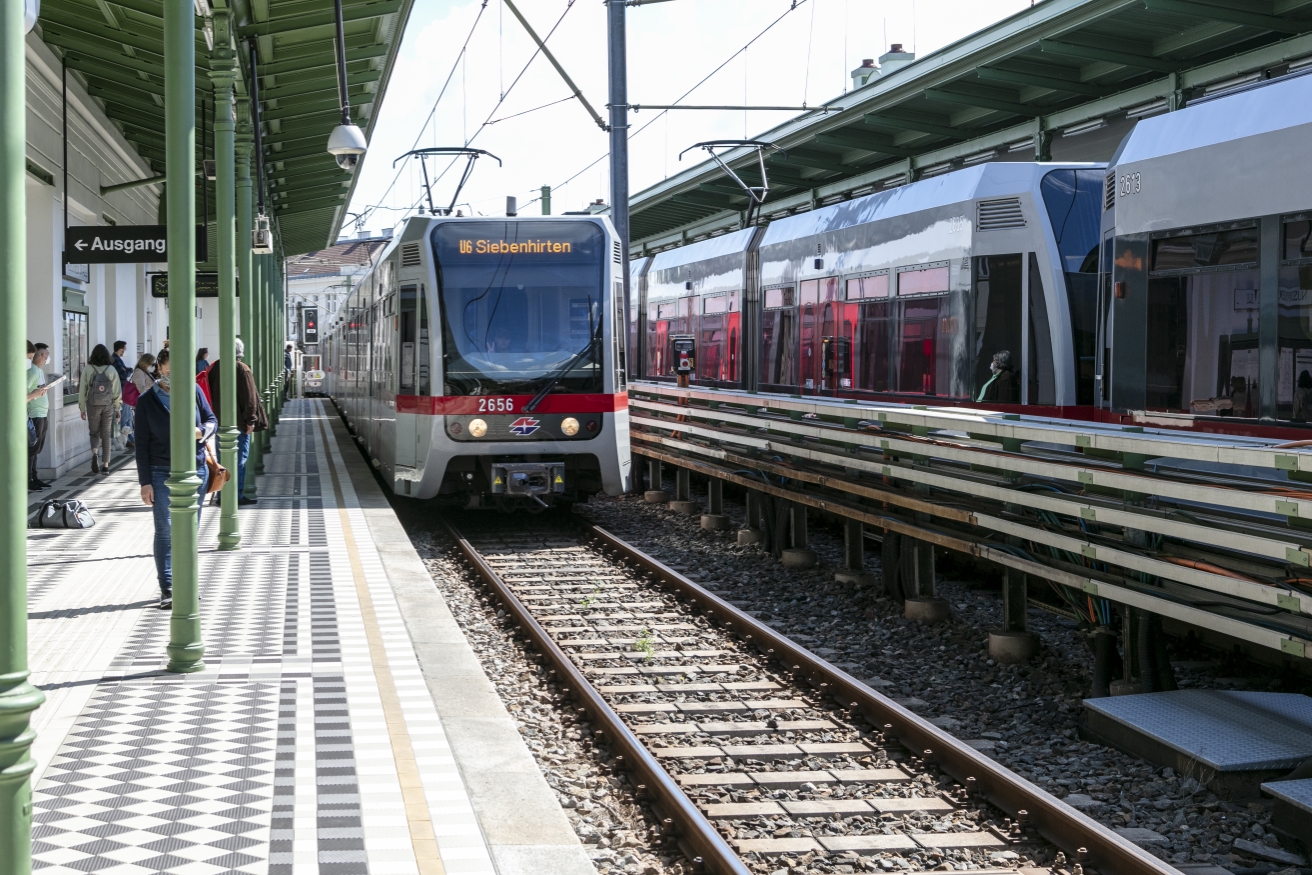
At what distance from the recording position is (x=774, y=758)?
22.4ft

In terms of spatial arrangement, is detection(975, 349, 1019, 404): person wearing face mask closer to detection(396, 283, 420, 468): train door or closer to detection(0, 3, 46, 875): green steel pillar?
detection(396, 283, 420, 468): train door

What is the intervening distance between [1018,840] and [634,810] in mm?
1573

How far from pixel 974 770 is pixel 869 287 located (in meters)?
9.76

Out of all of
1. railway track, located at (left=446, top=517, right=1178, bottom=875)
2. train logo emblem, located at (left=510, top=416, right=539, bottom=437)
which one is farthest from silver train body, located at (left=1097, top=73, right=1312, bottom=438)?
train logo emblem, located at (left=510, top=416, right=539, bottom=437)

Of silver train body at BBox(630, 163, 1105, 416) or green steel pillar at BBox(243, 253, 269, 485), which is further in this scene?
green steel pillar at BBox(243, 253, 269, 485)

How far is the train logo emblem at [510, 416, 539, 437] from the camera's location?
14477 mm

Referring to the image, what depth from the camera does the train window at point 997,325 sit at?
1277cm

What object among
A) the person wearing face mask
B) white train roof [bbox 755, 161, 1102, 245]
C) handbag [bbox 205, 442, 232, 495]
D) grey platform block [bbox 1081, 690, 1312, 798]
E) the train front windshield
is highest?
white train roof [bbox 755, 161, 1102, 245]

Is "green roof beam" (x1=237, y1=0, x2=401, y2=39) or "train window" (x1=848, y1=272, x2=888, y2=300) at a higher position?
"green roof beam" (x1=237, y1=0, x2=401, y2=39)

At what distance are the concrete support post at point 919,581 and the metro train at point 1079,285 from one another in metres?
1.86

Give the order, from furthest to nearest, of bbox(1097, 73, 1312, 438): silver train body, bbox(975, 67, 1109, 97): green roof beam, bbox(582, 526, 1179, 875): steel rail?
bbox(975, 67, 1109, 97): green roof beam → bbox(1097, 73, 1312, 438): silver train body → bbox(582, 526, 1179, 875): steel rail

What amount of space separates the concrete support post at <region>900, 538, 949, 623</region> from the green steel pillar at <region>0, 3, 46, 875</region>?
24.6ft

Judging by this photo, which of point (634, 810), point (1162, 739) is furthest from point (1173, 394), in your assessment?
point (634, 810)

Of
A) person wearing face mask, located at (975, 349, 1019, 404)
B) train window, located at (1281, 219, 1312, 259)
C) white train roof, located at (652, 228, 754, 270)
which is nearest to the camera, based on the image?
train window, located at (1281, 219, 1312, 259)
